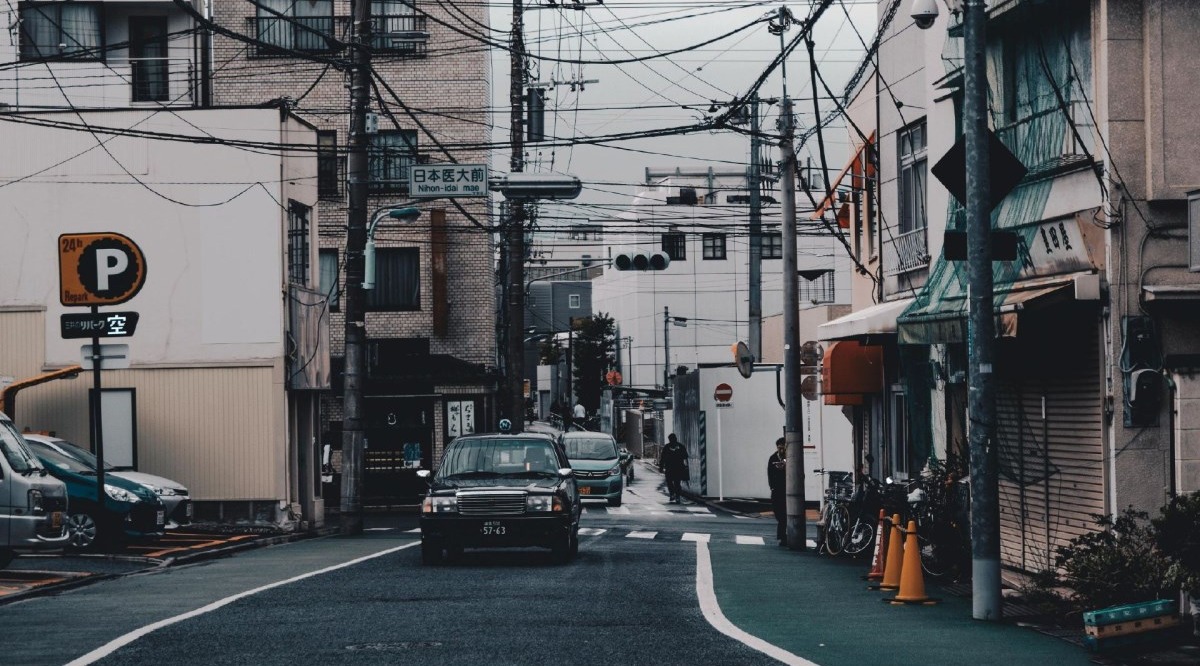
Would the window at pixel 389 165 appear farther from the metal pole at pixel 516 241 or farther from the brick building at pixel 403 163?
the metal pole at pixel 516 241

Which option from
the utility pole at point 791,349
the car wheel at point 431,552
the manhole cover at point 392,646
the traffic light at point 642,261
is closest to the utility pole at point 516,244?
the traffic light at point 642,261

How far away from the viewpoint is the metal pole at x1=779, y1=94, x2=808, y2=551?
25312 mm

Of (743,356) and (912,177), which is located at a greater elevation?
(912,177)

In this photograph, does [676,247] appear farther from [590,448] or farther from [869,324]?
[869,324]

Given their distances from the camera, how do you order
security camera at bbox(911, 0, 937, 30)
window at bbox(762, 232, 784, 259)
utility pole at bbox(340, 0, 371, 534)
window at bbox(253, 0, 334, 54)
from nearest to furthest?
security camera at bbox(911, 0, 937, 30)
utility pole at bbox(340, 0, 371, 534)
window at bbox(253, 0, 334, 54)
window at bbox(762, 232, 784, 259)

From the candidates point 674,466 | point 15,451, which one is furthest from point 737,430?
point 15,451

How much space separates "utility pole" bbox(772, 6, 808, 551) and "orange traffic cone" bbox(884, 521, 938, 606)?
9.33 metres

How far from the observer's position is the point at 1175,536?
12367 mm

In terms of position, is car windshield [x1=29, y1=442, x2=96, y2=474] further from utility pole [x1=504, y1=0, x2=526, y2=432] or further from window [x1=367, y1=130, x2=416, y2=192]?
window [x1=367, y1=130, x2=416, y2=192]

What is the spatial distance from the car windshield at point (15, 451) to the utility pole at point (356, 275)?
10.9m

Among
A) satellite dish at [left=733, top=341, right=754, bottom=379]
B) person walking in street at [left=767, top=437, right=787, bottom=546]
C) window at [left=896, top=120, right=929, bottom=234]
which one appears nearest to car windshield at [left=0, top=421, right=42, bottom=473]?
person walking in street at [left=767, top=437, right=787, bottom=546]

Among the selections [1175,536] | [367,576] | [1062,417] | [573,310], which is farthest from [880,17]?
[573,310]

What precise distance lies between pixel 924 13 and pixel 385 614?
9031mm

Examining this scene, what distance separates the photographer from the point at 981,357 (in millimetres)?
13828
